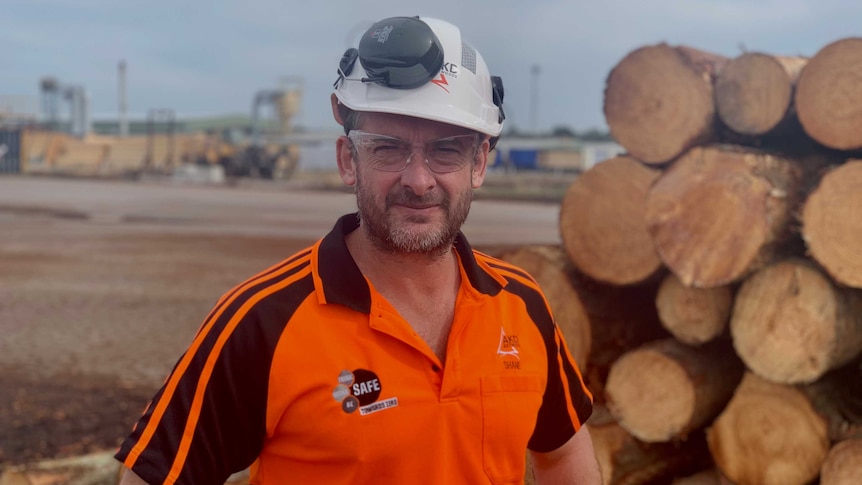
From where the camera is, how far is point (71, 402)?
18.6 ft

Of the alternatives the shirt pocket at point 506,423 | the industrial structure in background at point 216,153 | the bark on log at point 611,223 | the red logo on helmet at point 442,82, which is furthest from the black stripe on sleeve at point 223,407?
→ the industrial structure in background at point 216,153

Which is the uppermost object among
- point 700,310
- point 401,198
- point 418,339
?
point 401,198

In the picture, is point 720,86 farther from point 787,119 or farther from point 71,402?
point 71,402

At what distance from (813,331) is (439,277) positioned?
2110 millimetres

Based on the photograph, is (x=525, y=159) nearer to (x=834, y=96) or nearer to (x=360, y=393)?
(x=834, y=96)

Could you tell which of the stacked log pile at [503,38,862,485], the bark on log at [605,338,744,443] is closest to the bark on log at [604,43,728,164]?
the stacked log pile at [503,38,862,485]

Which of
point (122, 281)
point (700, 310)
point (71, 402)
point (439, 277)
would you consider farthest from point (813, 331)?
point (122, 281)

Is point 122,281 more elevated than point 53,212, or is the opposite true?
point 122,281

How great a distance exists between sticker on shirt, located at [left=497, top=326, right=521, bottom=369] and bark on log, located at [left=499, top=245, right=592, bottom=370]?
2167 mm

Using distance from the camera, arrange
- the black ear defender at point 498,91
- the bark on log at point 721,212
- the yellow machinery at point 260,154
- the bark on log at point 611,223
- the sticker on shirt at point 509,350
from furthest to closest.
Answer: the yellow machinery at point 260,154 < the bark on log at point 611,223 < the bark on log at point 721,212 < the black ear defender at point 498,91 < the sticker on shirt at point 509,350

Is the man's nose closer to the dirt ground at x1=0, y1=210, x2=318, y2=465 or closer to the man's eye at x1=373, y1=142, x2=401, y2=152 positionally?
the man's eye at x1=373, y1=142, x2=401, y2=152

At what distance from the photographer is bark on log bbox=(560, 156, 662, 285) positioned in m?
4.05

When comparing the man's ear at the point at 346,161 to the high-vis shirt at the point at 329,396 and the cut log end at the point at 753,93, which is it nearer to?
the high-vis shirt at the point at 329,396

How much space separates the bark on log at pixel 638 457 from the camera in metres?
3.94
